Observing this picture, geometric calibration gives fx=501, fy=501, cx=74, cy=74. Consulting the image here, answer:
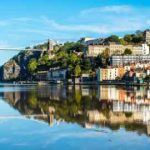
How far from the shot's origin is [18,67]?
335ft

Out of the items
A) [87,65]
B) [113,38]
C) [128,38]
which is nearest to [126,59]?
[87,65]

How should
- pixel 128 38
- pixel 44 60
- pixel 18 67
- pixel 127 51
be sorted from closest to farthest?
1. pixel 127 51
2. pixel 44 60
3. pixel 128 38
4. pixel 18 67

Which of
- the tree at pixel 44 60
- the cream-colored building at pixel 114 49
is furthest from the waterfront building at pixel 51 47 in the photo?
the cream-colored building at pixel 114 49

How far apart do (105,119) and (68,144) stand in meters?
3.37

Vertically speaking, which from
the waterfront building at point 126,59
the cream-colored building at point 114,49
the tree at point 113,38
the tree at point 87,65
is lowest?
the tree at point 87,65

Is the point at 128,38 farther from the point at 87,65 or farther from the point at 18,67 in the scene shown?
the point at 18,67

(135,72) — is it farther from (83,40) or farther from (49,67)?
(83,40)

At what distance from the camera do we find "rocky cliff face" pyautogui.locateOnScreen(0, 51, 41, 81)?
3873 inches

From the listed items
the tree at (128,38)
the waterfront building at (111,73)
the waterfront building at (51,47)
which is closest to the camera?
the waterfront building at (111,73)

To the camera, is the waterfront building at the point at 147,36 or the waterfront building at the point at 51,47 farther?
the waterfront building at the point at 51,47

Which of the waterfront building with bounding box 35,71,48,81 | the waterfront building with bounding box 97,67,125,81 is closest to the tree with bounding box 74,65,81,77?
the waterfront building with bounding box 97,67,125,81

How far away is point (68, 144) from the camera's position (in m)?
7.22

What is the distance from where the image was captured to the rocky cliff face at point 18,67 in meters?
98.4

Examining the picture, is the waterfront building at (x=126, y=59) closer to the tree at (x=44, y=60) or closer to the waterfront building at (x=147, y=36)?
the waterfront building at (x=147, y=36)
